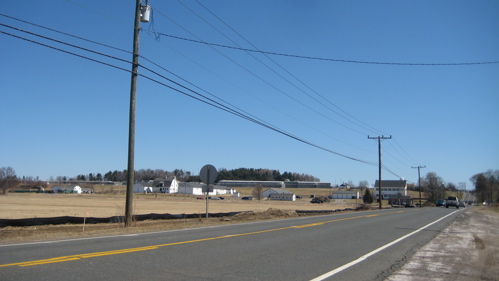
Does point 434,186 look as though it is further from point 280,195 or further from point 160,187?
point 160,187

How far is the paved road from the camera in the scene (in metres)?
7.42

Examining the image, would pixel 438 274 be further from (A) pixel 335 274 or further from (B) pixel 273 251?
(B) pixel 273 251

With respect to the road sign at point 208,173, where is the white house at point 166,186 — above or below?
below

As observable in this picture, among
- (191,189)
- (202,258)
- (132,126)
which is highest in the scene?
(132,126)

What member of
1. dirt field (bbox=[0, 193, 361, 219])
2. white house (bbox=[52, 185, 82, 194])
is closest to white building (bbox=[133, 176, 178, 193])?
white house (bbox=[52, 185, 82, 194])

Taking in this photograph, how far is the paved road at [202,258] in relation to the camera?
742cm

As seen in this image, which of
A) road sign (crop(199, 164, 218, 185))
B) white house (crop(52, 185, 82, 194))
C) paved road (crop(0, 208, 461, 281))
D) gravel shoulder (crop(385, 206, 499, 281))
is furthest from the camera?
white house (crop(52, 185, 82, 194))

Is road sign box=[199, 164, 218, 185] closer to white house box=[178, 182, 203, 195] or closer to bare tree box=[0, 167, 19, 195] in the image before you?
bare tree box=[0, 167, 19, 195]

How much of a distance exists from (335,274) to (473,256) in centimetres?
582

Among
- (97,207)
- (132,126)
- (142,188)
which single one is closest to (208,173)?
(132,126)

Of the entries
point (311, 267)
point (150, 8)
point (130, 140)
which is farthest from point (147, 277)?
point (150, 8)

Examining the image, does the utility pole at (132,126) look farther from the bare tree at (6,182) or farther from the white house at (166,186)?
the white house at (166,186)

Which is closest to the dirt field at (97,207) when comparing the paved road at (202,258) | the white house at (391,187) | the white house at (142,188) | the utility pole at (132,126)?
the utility pole at (132,126)

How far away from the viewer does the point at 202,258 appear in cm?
921
